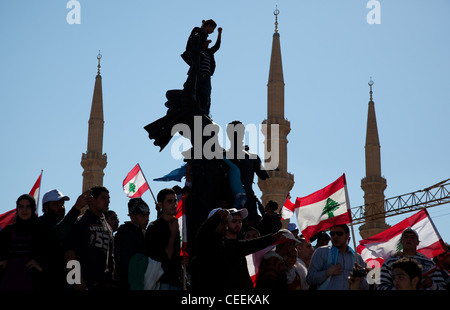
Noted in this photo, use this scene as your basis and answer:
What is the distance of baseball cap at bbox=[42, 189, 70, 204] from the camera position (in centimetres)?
779

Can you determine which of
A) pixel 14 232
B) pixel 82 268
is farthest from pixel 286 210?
pixel 14 232

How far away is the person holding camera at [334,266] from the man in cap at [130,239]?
1.66 metres

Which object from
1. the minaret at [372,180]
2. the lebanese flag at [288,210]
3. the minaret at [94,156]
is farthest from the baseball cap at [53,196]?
the minaret at [372,180]


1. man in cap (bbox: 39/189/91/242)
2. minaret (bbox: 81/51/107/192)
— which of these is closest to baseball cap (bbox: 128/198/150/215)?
man in cap (bbox: 39/189/91/242)

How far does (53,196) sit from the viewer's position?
25.6 ft

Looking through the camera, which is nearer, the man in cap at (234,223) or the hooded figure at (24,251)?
the hooded figure at (24,251)

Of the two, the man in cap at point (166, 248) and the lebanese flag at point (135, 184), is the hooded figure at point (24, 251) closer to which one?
the man in cap at point (166, 248)

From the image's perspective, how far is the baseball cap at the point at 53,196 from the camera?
307 inches

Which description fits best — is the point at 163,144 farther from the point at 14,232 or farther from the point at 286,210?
the point at 14,232

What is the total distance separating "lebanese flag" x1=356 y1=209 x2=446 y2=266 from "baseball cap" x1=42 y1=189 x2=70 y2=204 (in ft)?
11.3

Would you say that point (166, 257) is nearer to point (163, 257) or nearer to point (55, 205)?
point (163, 257)

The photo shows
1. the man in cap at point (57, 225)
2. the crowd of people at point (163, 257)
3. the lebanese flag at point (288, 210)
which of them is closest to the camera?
the crowd of people at point (163, 257)

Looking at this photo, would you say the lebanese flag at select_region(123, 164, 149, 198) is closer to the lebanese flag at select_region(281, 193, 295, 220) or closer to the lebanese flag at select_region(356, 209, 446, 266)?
the lebanese flag at select_region(281, 193, 295, 220)

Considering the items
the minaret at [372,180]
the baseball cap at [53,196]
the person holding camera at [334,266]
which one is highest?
the minaret at [372,180]
